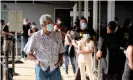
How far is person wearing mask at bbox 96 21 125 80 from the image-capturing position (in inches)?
257

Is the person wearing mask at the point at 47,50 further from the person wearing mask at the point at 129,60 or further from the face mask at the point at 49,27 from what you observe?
the person wearing mask at the point at 129,60

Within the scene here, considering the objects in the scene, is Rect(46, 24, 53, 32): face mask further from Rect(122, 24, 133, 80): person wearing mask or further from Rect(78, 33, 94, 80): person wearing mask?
Rect(78, 33, 94, 80): person wearing mask

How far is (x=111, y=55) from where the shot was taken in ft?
21.4

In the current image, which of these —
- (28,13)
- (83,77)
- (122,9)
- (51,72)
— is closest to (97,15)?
(83,77)

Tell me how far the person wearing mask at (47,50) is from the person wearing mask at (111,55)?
0.82 meters

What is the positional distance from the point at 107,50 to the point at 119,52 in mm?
203

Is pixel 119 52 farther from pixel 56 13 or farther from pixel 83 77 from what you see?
pixel 56 13

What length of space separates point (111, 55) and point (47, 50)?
3.71ft

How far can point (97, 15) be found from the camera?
43.8 ft

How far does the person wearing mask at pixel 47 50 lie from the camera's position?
20.1 ft

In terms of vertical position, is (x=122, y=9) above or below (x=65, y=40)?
above

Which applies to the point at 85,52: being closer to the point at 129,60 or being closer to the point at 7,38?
the point at 129,60

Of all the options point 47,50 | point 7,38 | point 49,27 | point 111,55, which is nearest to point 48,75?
point 47,50

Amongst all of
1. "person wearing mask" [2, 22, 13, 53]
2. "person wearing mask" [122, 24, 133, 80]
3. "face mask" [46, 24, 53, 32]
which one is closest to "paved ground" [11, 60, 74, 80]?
"person wearing mask" [2, 22, 13, 53]
